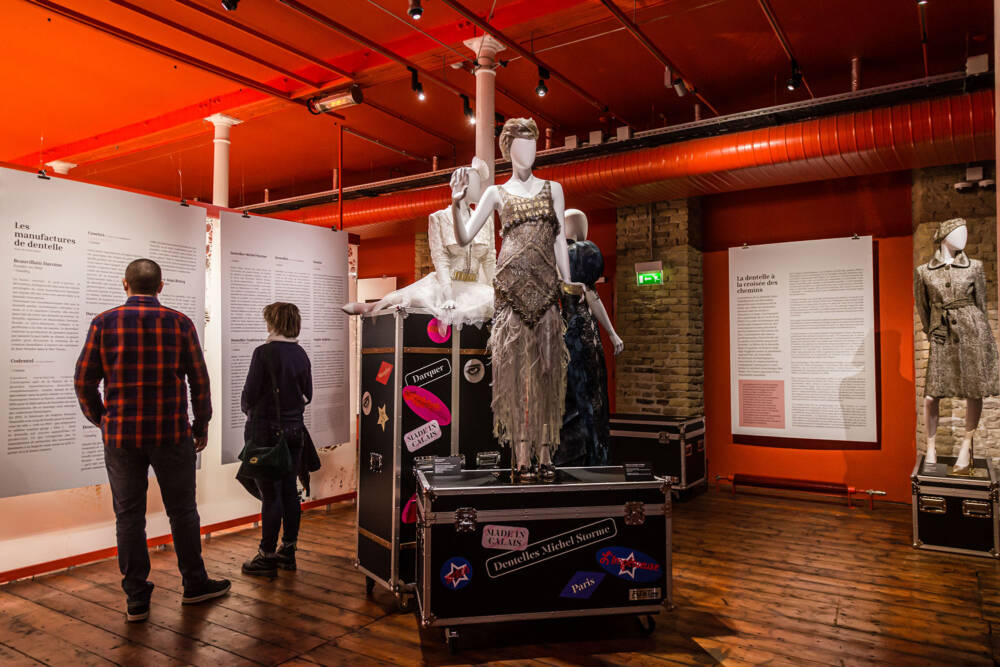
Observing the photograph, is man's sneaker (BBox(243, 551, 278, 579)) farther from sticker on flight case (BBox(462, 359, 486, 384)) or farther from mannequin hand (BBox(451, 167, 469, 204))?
mannequin hand (BBox(451, 167, 469, 204))

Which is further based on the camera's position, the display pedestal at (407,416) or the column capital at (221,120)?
the column capital at (221,120)

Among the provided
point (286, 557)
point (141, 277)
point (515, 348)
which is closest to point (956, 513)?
point (515, 348)

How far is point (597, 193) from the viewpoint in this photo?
6.28 metres

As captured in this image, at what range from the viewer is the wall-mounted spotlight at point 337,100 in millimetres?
5645

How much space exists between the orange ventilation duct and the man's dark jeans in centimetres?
435

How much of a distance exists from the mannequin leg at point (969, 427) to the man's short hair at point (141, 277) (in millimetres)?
5385

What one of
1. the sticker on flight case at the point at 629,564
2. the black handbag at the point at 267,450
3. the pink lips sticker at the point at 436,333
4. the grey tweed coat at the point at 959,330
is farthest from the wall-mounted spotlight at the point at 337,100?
the grey tweed coat at the point at 959,330

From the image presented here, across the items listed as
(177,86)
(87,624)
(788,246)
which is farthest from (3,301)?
(788,246)

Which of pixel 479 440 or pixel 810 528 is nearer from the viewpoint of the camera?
pixel 479 440

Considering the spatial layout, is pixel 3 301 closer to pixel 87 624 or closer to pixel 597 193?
pixel 87 624

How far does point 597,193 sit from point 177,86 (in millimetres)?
4429

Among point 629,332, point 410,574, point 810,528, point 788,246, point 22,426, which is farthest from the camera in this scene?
point 629,332

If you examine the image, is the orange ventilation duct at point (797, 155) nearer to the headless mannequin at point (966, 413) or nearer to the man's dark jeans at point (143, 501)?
the headless mannequin at point (966, 413)

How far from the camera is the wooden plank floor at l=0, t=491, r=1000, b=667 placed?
275 cm
